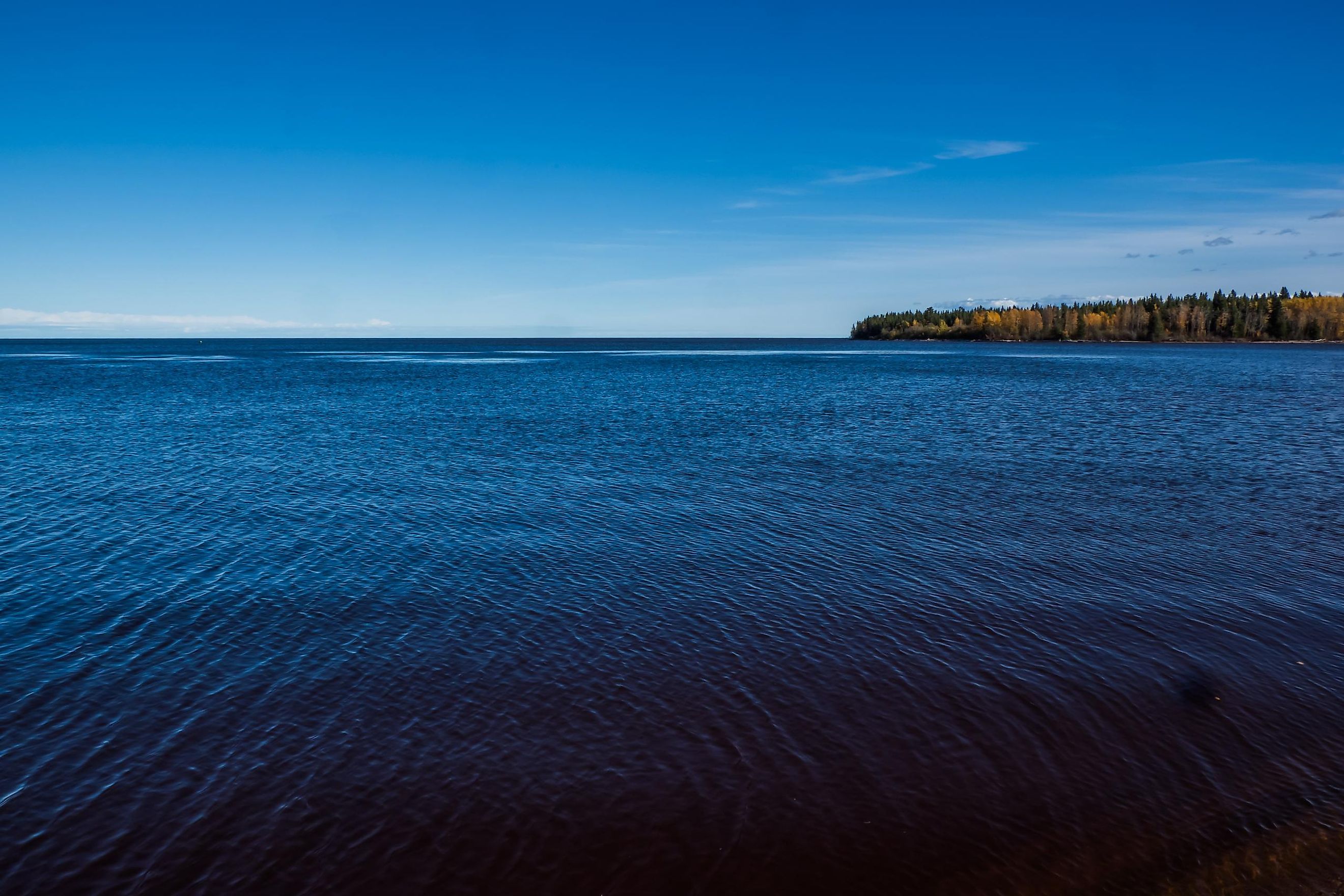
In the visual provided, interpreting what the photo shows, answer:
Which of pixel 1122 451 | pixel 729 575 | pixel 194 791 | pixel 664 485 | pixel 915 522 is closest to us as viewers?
pixel 194 791

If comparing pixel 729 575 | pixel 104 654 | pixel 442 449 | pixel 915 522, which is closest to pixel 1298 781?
pixel 729 575

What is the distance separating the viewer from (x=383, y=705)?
56.2 ft

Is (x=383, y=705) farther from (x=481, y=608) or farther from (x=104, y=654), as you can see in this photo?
(x=104, y=654)

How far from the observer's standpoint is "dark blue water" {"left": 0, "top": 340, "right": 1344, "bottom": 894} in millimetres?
12680

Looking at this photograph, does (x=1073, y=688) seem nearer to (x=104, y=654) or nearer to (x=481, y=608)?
(x=481, y=608)

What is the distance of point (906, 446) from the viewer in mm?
52406

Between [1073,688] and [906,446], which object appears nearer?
[1073,688]

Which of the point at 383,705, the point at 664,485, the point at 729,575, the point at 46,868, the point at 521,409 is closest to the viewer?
the point at 46,868

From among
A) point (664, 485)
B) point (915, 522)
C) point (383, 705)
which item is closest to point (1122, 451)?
point (915, 522)

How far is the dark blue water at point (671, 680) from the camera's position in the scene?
41.6ft

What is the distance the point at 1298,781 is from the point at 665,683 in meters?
12.9

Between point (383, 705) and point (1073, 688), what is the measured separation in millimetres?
16388

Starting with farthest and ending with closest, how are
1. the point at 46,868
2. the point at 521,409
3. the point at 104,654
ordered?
1. the point at 521,409
2. the point at 104,654
3. the point at 46,868

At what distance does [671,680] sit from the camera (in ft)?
60.1
